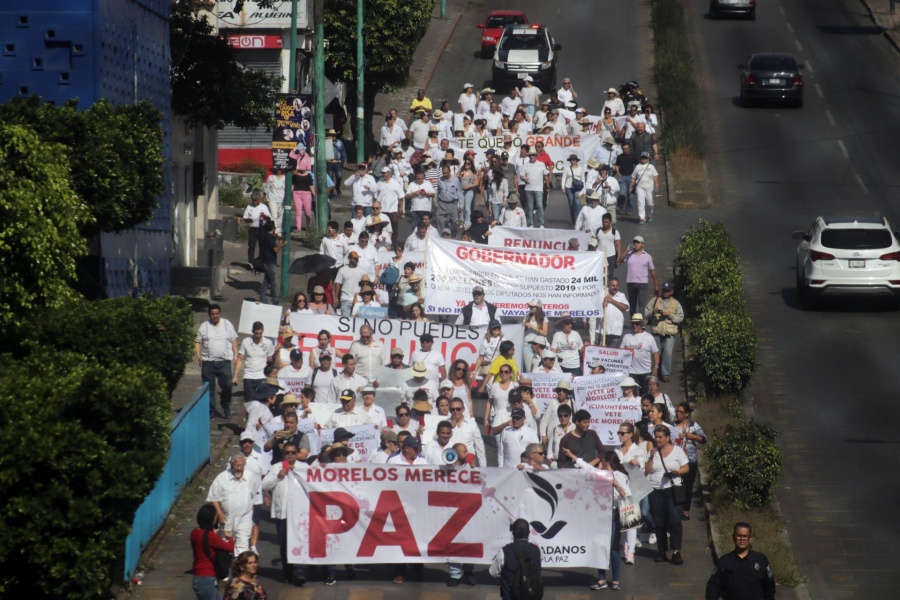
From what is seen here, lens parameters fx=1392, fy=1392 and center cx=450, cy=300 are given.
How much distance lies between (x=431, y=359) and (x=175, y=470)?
4.26 m

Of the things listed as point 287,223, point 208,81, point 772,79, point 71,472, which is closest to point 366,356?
point 71,472

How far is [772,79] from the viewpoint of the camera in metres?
43.6

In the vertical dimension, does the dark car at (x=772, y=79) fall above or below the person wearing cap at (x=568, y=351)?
above

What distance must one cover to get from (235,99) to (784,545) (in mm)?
15177

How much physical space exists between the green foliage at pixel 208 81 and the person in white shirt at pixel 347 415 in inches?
452

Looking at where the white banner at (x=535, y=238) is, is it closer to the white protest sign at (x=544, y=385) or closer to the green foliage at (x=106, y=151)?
the white protest sign at (x=544, y=385)

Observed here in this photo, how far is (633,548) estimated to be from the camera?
16172 mm

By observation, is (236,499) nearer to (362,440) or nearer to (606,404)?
(362,440)

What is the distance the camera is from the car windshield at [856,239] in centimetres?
2639

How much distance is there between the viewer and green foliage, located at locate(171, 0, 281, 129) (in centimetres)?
2686

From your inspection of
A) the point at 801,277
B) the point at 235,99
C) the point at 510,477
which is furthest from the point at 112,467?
the point at 801,277

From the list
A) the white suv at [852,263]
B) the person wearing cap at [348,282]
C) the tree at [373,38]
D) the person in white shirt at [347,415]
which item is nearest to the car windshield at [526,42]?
the tree at [373,38]

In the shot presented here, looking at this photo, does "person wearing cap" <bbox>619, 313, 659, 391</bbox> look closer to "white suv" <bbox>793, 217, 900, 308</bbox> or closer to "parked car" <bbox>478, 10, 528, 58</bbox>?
"white suv" <bbox>793, 217, 900, 308</bbox>

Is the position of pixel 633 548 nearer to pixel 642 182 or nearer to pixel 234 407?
pixel 234 407
